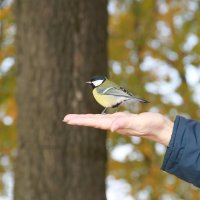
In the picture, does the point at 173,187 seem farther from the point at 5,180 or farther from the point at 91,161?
the point at 5,180

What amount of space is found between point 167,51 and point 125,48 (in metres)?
0.36

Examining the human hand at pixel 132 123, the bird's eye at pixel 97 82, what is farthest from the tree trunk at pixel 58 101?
the bird's eye at pixel 97 82

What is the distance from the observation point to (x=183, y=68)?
3949 mm

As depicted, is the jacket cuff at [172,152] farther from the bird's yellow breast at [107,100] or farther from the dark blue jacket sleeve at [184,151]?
the bird's yellow breast at [107,100]

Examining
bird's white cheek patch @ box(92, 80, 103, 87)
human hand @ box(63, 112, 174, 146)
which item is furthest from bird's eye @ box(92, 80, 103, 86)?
human hand @ box(63, 112, 174, 146)

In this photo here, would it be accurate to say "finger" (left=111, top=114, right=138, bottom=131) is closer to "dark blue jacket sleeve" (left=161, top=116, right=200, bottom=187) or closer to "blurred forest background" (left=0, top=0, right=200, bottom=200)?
"dark blue jacket sleeve" (left=161, top=116, right=200, bottom=187)

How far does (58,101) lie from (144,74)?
1255mm

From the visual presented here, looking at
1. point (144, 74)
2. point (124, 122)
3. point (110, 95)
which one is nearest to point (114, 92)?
point (110, 95)

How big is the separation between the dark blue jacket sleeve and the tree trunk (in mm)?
1671

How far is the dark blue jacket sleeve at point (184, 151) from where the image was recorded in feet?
4.47

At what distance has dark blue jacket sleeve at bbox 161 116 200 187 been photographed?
136 centimetres

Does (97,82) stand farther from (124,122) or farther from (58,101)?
(58,101)

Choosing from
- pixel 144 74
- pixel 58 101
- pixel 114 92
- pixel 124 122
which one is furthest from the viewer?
pixel 144 74

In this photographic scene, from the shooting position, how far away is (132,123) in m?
1.37
